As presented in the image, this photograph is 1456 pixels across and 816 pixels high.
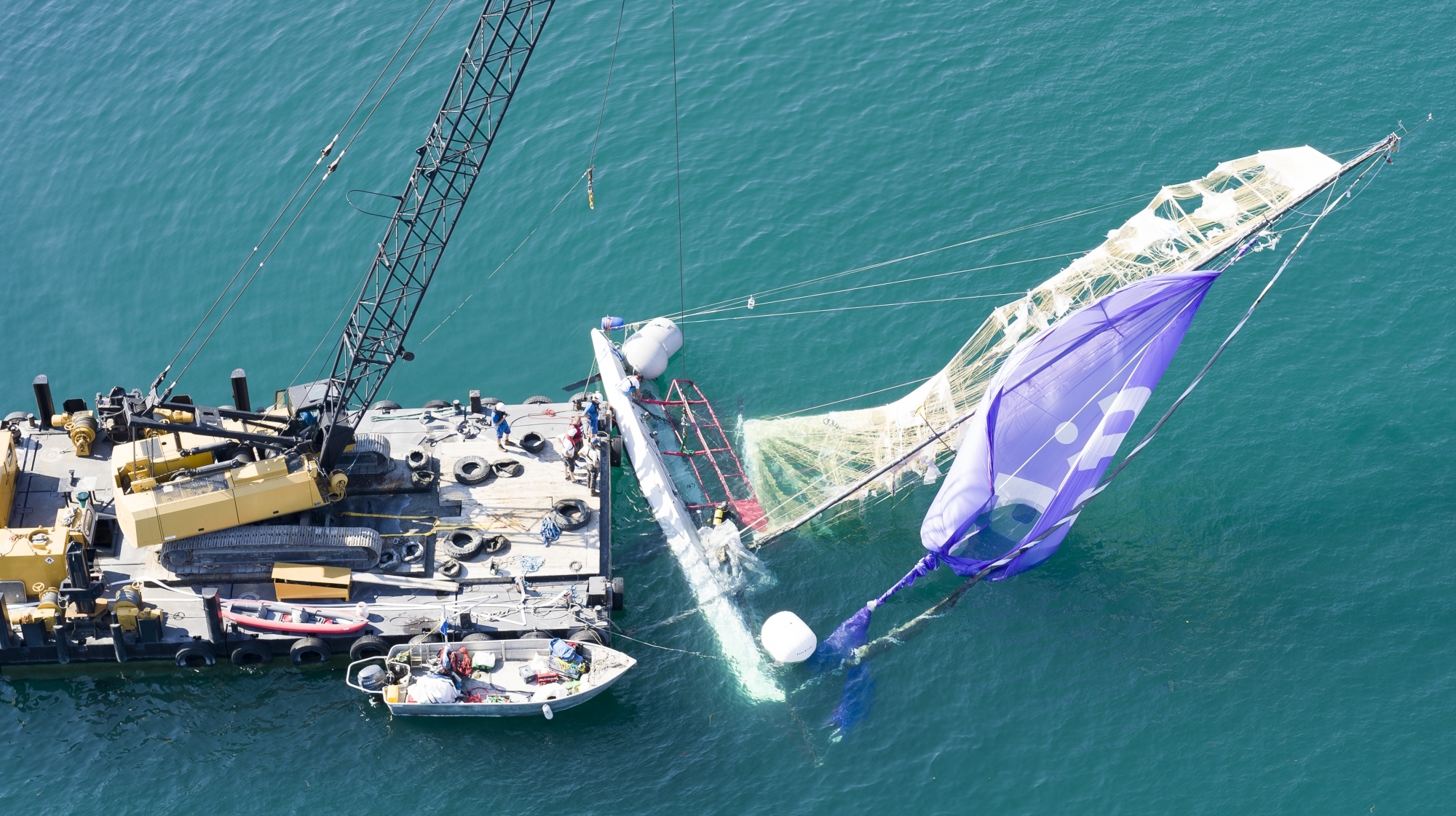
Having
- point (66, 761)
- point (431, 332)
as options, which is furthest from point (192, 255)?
point (66, 761)

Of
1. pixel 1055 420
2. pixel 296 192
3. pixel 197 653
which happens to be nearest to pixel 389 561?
pixel 197 653

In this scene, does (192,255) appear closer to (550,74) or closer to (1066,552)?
(550,74)

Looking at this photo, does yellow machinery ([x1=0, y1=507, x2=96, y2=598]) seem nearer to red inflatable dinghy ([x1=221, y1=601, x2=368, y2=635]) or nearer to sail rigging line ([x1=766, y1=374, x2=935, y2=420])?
red inflatable dinghy ([x1=221, y1=601, x2=368, y2=635])

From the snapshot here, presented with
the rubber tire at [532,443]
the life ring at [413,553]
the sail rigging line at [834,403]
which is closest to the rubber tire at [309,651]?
the life ring at [413,553]

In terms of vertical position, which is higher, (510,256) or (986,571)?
(510,256)

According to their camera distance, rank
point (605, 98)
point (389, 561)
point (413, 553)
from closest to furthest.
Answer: point (389, 561) < point (413, 553) < point (605, 98)

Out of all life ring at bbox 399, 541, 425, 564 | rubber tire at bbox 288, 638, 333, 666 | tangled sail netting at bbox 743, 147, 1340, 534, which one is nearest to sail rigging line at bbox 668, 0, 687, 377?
tangled sail netting at bbox 743, 147, 1340, 534

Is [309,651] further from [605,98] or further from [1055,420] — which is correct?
[605,98]

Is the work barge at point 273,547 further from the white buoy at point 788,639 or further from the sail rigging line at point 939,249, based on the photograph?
the sail rigging line at point 939,249
